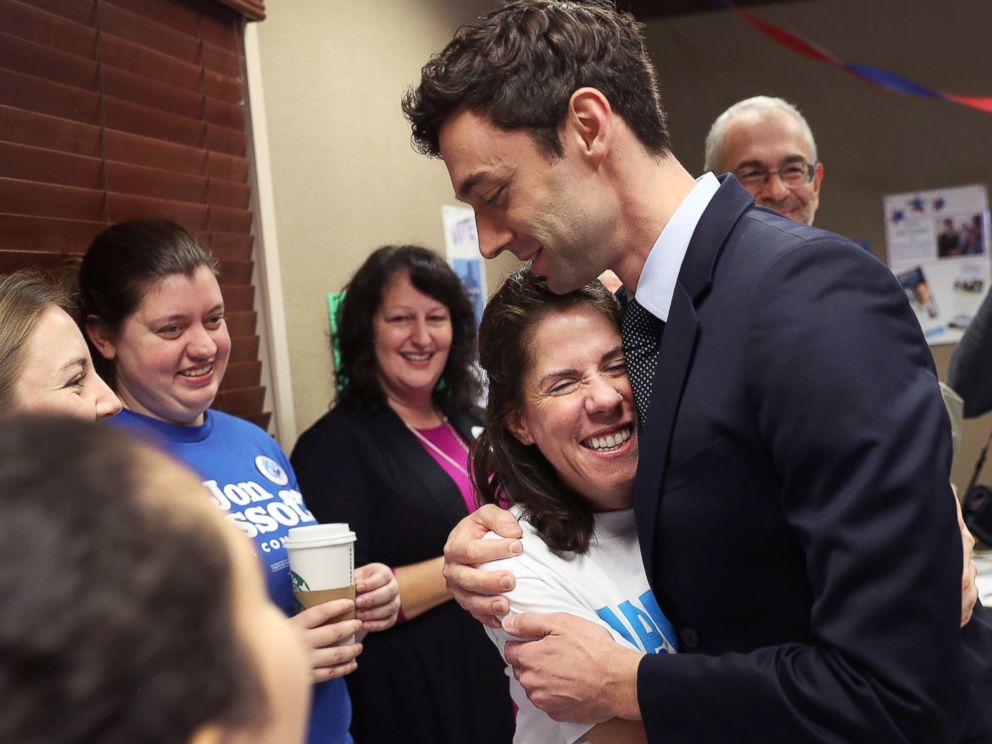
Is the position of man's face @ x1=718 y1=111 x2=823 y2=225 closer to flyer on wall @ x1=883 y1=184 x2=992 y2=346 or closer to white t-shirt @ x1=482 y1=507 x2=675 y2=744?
white t-shirt @ x1=482 y1=507 x2=675 y2=744

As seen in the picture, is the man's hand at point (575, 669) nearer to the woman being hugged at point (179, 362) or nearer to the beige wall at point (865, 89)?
the woman being hugged at point (179, 362)

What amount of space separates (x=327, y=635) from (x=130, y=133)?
1125 mm

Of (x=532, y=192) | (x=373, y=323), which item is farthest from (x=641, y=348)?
(x=373, y=323)

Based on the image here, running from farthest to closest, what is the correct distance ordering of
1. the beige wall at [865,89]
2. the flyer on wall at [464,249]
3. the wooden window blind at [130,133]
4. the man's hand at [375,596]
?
1. the beige wall at [865,89]
2. the flyer on wall at [464,249]
3. the man's hand at [375,596]
4. the wooden window blind at [130,133]

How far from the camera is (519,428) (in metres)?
1.54

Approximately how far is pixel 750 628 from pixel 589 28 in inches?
31.0

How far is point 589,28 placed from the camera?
131cm

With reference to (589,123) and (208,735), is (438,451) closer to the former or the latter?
(589,123)

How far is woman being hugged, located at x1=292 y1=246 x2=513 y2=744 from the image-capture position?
2.33 meters

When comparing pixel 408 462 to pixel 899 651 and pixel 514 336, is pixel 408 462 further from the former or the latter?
pixel 899 651

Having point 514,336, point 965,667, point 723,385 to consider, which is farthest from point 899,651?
point 514,336

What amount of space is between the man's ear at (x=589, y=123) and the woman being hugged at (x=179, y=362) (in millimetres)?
946

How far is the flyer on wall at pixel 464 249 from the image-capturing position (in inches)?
146

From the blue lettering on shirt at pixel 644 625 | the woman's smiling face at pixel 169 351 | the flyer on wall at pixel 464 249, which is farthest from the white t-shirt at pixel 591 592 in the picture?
the flyer on wall at pixel 464 249
